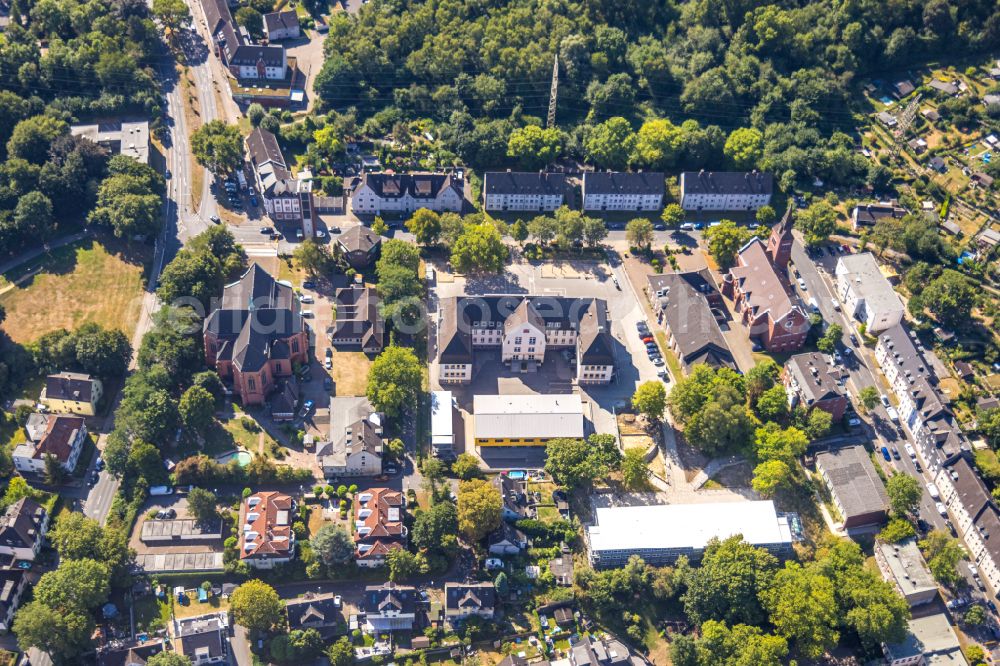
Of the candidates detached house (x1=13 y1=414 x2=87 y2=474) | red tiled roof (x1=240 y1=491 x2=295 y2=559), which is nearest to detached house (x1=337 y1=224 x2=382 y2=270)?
red tiled roof (x1=240 y1=491 x2=295 y2=559)

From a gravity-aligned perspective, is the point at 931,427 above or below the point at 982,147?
below

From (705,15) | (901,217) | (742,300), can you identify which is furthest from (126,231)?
(901,217)

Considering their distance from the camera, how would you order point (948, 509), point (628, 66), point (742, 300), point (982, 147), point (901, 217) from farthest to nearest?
1. point (628, 66)
2. point (982, 147)
3. point (901, 217)
4. point (742, 300)
5. point (948, 509)

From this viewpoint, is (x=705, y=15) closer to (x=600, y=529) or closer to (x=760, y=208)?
(x=760, y=208)

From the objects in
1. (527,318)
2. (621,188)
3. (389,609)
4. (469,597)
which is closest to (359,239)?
(527,318)

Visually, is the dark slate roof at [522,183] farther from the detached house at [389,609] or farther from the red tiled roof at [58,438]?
the detached house at [389,609]
